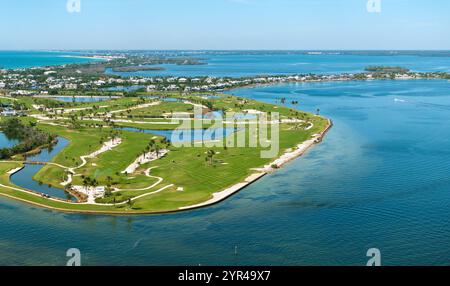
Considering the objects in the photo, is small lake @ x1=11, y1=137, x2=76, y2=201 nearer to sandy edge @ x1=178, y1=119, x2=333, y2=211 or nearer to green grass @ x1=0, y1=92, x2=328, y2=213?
green grass @ x1=0, y1=92, x2=328, y2=213

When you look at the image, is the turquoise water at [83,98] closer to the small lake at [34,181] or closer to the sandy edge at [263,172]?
the small lake at [34,181]

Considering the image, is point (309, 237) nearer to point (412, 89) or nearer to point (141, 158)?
point (141, 158)

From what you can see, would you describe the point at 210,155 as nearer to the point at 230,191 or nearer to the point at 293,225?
the point at 230,191

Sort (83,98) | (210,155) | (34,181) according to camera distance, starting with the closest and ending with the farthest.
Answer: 1. (34,181)
2. (210,155)
3. (83,98)

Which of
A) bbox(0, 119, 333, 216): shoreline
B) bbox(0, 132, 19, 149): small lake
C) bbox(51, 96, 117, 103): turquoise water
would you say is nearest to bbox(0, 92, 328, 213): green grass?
bbox(0, 119, 333, 216): shoreline

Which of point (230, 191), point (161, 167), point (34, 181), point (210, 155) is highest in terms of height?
point (210, 155)

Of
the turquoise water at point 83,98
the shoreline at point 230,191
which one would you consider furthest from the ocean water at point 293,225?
the turquoise water at point 83,98

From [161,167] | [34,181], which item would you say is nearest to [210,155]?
[161,167]

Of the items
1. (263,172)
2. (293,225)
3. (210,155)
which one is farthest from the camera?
(210,155)

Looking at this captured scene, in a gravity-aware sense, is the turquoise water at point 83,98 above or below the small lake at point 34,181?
above
